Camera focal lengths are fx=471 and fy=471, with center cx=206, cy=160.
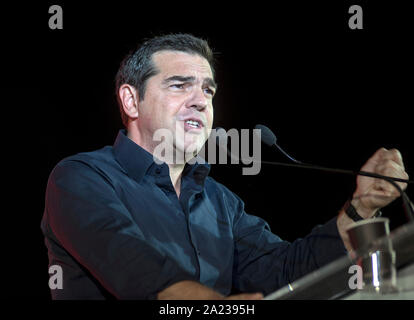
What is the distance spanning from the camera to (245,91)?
273cm

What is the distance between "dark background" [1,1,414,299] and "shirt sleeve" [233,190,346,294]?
24.7 inches

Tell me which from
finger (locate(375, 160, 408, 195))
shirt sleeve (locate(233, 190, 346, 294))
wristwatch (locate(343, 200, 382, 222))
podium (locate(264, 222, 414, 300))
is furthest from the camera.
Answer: shirt sleeve (locate(233, 190, 346, 294))

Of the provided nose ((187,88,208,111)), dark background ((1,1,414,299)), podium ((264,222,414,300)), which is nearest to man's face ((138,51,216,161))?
nose ((187,88,208,111))

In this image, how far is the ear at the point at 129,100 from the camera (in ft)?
7.10

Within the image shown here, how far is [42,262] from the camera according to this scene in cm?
225

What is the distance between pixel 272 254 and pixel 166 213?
1.74ft

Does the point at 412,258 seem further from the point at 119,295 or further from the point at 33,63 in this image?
the point at 33,63

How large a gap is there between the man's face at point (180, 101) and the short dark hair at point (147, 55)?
0.03 m

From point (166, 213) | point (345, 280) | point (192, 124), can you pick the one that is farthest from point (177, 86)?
point (345, 280)

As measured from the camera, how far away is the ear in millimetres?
2164

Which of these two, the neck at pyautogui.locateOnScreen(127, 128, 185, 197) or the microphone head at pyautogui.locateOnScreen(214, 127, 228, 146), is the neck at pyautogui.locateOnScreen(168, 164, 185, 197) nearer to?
the neck at pyautogui.locateOnScreen(127, 128, 185, 197)

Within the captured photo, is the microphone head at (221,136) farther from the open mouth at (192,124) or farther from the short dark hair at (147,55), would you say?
the short dark hair at (147,55)

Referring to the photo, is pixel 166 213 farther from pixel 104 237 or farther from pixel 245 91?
pixel 245 91

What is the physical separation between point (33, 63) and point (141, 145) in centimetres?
69
